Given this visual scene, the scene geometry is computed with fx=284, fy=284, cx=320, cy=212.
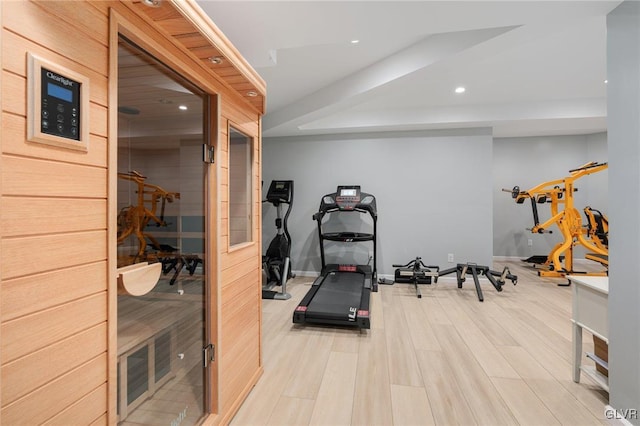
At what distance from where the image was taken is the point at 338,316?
287 centimetres

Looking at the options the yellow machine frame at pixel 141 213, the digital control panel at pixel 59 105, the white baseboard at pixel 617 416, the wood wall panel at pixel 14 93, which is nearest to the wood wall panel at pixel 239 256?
the yellow machine frame at pixel 141 213

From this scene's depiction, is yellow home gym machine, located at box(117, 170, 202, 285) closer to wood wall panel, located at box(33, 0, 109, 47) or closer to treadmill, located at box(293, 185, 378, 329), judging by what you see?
wood wall panel, located at box(33, 0, 109, 47)

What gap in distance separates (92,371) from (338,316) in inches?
88.5

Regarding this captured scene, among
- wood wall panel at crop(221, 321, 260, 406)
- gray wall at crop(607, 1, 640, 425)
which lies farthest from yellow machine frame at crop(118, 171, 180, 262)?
gray wall at crop(607, 1, 640, 425)

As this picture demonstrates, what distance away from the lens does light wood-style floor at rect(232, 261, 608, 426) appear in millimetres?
1725

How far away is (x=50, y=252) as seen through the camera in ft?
2.47

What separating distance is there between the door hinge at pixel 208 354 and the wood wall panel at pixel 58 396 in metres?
0.65

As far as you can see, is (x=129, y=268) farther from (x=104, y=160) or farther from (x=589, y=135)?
(x=589, y=135)

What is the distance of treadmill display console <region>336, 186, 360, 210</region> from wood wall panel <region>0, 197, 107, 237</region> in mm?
3690

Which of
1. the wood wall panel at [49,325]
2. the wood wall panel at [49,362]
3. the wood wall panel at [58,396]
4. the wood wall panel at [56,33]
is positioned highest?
A: the wood wall panel at [56,33]

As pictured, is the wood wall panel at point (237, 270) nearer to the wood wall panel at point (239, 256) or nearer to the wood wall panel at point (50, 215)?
the wood wall panel at point (239, 256)

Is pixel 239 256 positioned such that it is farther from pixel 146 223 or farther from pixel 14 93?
pixel 14 93

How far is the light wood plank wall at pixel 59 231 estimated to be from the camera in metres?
0.66

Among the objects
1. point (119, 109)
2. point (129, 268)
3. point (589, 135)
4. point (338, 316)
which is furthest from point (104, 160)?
point (589, 135)
